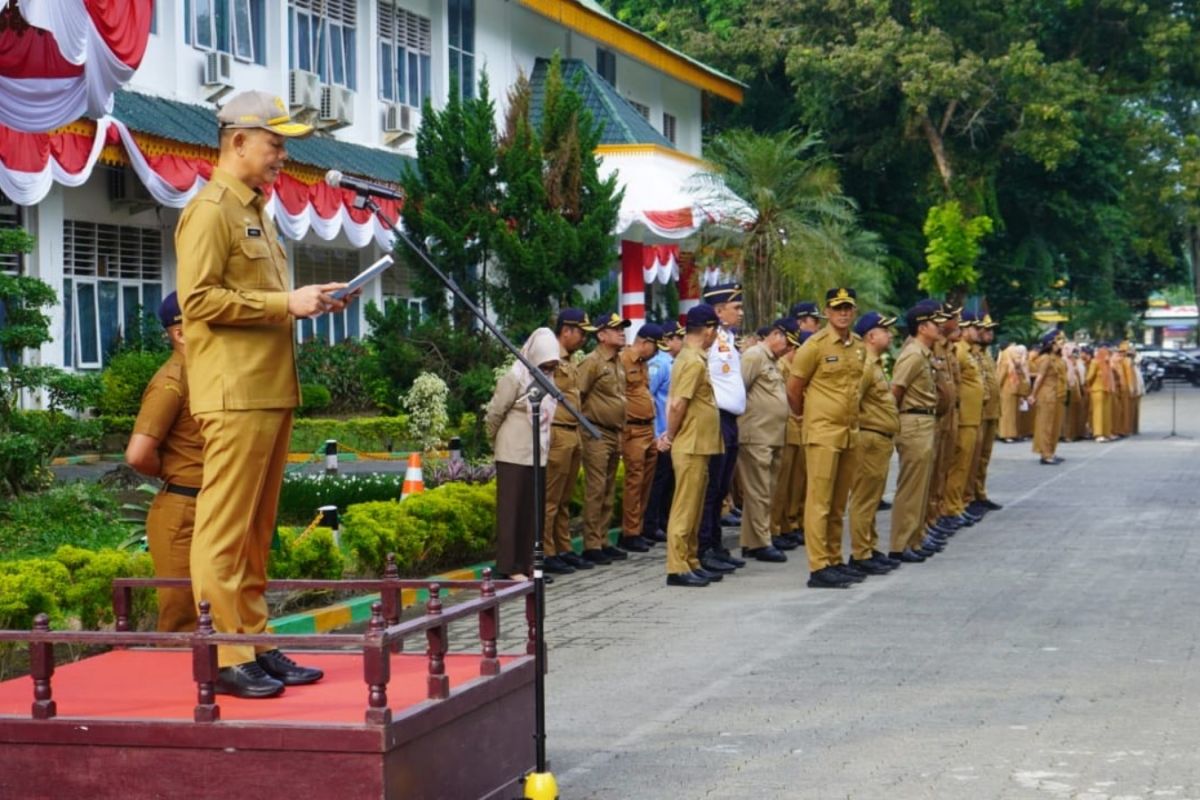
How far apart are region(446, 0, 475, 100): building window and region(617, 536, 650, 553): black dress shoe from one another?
725 inches

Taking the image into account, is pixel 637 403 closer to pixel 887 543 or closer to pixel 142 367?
pixel 887 543

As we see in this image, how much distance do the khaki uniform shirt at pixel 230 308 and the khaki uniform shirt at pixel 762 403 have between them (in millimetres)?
9133

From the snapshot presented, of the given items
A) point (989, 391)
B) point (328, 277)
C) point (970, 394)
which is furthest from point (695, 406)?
point (328, 277)

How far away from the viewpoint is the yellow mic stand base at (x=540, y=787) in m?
6.33

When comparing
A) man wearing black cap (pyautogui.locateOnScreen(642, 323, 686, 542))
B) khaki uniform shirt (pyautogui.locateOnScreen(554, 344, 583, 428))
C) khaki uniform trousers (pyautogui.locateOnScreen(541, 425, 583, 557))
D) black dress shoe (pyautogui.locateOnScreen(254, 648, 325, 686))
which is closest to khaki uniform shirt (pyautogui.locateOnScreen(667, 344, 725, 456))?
khaki uniform shirt (pyautogui.locateOnScreen(554, 344, 583, 428))

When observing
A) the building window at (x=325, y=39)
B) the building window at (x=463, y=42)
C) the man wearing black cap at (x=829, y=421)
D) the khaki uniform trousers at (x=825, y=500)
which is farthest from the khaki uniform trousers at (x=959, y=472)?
the building window at (x=463, y=42)

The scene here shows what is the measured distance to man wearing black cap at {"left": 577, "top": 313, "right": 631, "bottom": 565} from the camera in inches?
577

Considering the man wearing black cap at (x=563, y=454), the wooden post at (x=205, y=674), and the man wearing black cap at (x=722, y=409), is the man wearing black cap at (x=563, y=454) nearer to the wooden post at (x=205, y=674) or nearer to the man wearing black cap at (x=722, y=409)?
→ the man wearing black cap at (x=722, y=409)

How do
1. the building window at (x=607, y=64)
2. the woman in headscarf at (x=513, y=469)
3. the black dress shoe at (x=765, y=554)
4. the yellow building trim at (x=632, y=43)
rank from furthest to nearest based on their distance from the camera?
the building window at (x=607, y=64) < the yellow building trim at (x=632, y=43) < the black dress shoe at (x=765, y=554) < the woman in headscarf at (x=513, y=469)

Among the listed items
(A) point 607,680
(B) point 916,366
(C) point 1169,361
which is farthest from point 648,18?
(A) point 607,680

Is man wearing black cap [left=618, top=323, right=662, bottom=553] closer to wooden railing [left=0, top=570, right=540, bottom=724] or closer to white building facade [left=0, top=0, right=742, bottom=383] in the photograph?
white building facade [left=0, top=0, right=742, bottom=383]

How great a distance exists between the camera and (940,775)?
7035 millimetres

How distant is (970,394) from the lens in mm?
18109

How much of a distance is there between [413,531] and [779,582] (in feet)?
9.08
